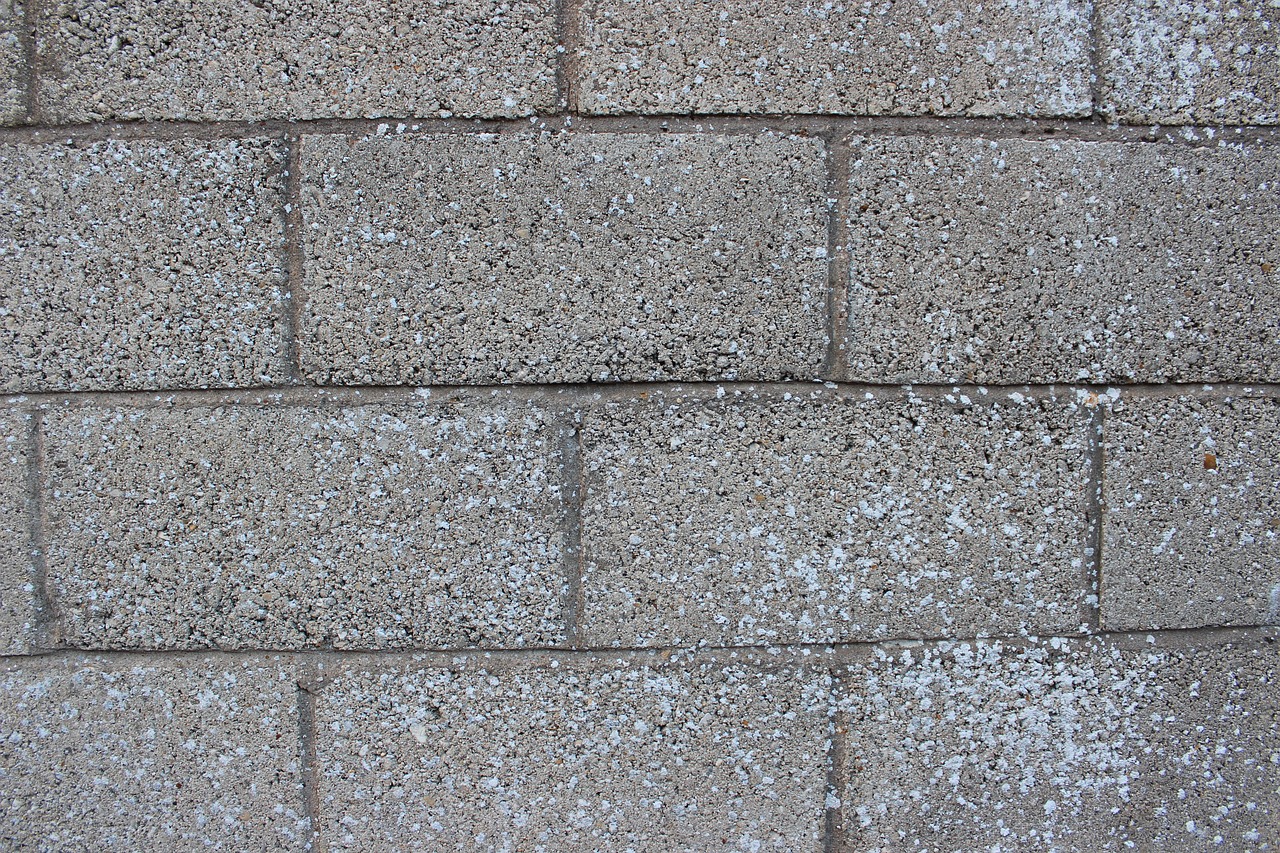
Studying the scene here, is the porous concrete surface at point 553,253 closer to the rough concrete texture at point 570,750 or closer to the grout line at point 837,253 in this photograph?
the grout line at point 837,253

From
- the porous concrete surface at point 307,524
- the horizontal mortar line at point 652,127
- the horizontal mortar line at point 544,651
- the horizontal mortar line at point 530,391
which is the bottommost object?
the horizontal mortar line at point 544,651

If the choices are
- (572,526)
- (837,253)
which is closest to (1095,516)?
(837,253)

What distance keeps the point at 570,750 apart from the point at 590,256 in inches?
39.4

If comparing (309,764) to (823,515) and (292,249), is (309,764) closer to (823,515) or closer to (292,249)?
(292,249)

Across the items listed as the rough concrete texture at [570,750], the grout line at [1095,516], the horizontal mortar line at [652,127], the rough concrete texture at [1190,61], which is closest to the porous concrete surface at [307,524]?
the rough concrete texture at [570,750]

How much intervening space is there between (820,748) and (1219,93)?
157cm

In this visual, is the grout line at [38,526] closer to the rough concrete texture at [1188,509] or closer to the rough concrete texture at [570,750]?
the rough concrete texture at [570,750]

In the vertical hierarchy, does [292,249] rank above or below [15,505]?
above

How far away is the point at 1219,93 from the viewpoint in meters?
1.30

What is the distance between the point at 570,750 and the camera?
1.31 meters

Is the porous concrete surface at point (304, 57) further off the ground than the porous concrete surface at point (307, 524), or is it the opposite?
the porous concrete surface at point (304, 57)

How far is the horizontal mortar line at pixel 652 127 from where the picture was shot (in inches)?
49.9

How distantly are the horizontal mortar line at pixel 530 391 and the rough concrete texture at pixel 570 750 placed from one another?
1.79 feet

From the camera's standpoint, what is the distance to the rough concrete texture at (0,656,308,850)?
1307 millimetres
